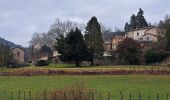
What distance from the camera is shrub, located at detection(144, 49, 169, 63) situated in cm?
9894

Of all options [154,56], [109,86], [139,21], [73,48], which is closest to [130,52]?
[154,56]

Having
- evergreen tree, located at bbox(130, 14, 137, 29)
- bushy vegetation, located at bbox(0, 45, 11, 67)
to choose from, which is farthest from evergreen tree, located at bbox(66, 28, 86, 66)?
evergreen tree, located at bbox(130, 14, 137, 29)

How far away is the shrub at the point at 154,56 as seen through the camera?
325ft

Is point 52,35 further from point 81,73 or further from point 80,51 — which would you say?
point 81,73

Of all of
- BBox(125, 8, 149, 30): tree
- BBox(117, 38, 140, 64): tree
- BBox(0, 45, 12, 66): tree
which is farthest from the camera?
BBox(125, 8, 149, 30): tree

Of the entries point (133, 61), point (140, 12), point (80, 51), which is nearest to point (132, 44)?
point (133, 61)

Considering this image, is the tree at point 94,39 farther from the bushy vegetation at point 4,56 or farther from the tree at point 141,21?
the tree at point 141,21

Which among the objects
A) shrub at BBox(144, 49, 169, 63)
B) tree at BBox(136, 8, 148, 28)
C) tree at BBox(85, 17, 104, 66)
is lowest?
shrub at BBox(144, 49, 169, 63)

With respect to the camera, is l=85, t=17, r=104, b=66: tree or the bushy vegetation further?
the bushy vegetation

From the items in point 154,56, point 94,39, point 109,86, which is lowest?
point 109,86

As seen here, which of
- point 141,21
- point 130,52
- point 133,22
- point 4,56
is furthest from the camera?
point 133,22

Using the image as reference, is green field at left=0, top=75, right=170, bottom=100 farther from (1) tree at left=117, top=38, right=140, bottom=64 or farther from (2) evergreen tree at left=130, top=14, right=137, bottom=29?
(2) evergreen tree at left=130, top=14, right=137, bottom=29

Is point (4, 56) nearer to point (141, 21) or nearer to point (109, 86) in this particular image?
point (109, 86)

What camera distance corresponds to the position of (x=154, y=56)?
325ft
